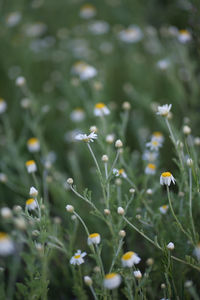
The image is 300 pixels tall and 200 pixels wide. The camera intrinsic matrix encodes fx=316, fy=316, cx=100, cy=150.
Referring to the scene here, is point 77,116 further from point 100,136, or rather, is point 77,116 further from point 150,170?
point 150,170

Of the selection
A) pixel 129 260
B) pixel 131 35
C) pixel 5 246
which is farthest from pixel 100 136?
pixel 131 35

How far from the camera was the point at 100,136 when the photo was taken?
5.14 ft

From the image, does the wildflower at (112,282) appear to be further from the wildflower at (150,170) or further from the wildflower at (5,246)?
the wildflower at (150,170)

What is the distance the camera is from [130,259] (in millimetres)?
1129

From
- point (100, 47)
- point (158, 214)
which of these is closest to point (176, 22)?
point (100, 47)

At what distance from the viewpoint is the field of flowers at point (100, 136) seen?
56.7 inches

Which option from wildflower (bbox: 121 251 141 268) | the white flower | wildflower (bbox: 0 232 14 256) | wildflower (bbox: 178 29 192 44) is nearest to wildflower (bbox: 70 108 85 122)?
wildflower (bbox: 178 29 192 44)

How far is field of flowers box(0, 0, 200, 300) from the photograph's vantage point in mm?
1440

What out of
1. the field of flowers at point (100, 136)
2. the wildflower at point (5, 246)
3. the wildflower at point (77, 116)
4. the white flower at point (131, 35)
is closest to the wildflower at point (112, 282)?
the field of flowers at point (100, 136)

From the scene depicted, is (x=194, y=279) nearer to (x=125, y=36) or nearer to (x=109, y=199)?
(x=109, y=199)

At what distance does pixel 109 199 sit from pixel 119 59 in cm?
234

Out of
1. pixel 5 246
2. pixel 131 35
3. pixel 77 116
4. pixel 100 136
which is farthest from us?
pixel 131 35

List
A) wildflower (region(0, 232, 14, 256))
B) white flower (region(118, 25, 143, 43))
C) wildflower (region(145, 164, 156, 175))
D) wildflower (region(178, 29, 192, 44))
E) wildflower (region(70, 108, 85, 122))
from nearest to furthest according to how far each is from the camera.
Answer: wildflower (region(0, 232, 14, 256)) < wildflower (region(145, 164, 156, 175)) < wildflower (region(178, 29, 192, 44)) < wildflower (region(70, 108, 85, 122)) < white flower (region(118, 25, 143, 43))

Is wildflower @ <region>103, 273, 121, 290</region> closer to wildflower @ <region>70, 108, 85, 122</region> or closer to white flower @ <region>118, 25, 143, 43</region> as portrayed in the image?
wildflower @ <region>70, 108, 85, 122</region>
